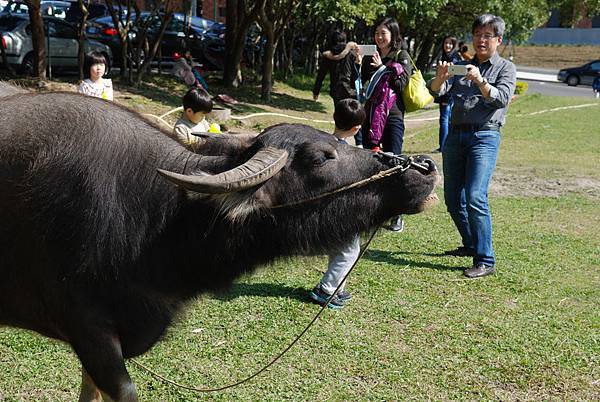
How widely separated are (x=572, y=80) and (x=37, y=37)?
36.3 m

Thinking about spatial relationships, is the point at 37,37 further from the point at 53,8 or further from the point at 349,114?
the point at 349,114

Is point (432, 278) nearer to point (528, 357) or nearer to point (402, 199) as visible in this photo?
point (528, 357)

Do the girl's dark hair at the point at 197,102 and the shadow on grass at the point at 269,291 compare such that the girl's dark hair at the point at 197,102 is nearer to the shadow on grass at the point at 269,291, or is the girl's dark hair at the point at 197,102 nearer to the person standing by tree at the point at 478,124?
the shadow on grass at the point at 269,291

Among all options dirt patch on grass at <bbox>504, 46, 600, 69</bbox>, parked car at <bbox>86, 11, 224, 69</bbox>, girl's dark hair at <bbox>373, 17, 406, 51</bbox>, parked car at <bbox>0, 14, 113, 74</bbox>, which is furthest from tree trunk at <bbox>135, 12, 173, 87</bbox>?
dirt patch on grass at <bbox>504, 46, 600, 69</bbox>

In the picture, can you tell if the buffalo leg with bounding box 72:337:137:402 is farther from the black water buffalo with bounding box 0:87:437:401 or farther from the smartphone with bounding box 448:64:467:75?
the smartphone with bounding box 448:64:467:75

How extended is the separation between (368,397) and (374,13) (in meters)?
17.2

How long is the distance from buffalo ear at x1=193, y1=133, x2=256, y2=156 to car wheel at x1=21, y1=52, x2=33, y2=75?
1594 centimetres

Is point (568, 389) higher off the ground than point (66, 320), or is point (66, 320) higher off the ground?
point (66, 320)

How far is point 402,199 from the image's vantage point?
12.0 feet

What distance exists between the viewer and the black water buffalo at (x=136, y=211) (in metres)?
3.17

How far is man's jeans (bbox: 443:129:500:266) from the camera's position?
21.3ft

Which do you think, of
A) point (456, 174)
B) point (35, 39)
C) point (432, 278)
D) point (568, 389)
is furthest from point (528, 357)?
point (35, 39)

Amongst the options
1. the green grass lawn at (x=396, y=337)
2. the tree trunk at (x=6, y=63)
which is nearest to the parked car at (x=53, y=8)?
the tree trunk at (x=6, y=63)

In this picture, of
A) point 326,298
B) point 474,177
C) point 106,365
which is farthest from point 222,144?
point 474,177
